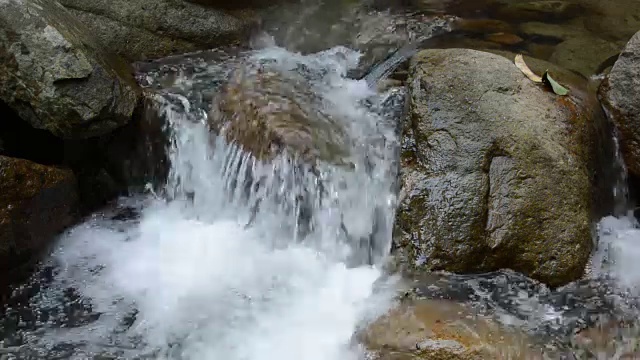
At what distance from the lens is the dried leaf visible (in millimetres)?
4550

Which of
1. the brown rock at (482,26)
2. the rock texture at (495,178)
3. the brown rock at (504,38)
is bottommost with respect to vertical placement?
the rock texture at (495,178)

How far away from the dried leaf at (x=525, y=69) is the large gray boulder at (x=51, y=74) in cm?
315

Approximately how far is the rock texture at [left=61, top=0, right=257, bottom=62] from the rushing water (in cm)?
66

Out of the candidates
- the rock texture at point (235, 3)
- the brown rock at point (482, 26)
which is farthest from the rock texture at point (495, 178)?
the rock texture at point (235, 3)

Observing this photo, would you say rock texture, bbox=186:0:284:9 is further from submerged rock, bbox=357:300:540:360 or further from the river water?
submerged rock, bbox=357:300:540:360

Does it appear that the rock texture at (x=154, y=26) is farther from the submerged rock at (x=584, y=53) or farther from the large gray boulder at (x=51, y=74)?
the submerged rock at (x=584, y=53)

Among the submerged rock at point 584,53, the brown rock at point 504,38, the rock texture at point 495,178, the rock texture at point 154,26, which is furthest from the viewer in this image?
the brown rock at point 504,38

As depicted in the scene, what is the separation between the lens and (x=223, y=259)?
4.29 m

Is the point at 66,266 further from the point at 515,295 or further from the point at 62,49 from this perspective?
the point at 515,295

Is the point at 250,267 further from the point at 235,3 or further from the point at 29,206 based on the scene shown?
the point at 235,3

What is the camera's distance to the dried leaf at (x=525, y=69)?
4550mm

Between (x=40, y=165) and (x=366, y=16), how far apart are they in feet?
13.1

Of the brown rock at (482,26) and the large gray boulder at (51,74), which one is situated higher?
the brown rock at (482,26)

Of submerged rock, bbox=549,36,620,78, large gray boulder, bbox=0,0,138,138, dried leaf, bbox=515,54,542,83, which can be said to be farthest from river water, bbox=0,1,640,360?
submerged rock, bbox=549,36,620,78
